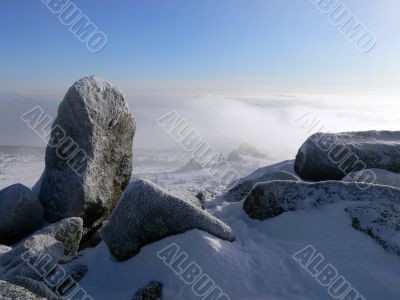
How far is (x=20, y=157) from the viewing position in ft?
527

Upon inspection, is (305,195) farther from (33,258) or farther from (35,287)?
(33,258)

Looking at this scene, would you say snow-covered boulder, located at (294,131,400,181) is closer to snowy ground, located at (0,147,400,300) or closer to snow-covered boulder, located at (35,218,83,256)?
snowy ground, located at (0,147,400,300)

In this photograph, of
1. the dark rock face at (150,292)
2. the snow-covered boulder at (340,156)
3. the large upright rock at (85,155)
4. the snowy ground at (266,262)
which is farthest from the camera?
the snow-covered boulder at (340,156)

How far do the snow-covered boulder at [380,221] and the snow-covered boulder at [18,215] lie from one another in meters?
8.99

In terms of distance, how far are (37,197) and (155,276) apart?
6.65m

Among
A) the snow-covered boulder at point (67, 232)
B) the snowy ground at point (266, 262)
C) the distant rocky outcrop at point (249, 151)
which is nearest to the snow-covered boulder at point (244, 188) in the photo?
the snowy ground at point (266, 262)

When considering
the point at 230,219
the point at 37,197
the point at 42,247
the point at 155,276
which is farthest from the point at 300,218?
the point at 37,197

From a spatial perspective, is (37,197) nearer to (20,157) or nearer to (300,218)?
(300,218)

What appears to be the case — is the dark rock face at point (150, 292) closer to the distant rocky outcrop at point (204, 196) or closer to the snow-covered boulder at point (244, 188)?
the distant rocky outcrop at point (204, 196)

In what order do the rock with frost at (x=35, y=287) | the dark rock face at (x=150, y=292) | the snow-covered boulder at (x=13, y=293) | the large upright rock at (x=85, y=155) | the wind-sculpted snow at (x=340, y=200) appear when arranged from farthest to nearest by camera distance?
the large upright rock at (x=85, y=155) < the wind-sculpted snow at (x=340, y=200) < the dark rock face at (x=150, y=292) < the rock with frost at (x=35, y=287) < the snow-covered boulder at (x=13, y=293)

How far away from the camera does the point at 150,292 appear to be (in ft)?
22.4

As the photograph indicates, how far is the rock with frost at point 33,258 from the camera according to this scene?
8391mm

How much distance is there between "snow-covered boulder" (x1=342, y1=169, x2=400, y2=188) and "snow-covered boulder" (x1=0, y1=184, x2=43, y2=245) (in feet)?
30.8

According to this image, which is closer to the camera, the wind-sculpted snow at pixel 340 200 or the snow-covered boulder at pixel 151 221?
the wind-sculpted snow at pixel 340 200
